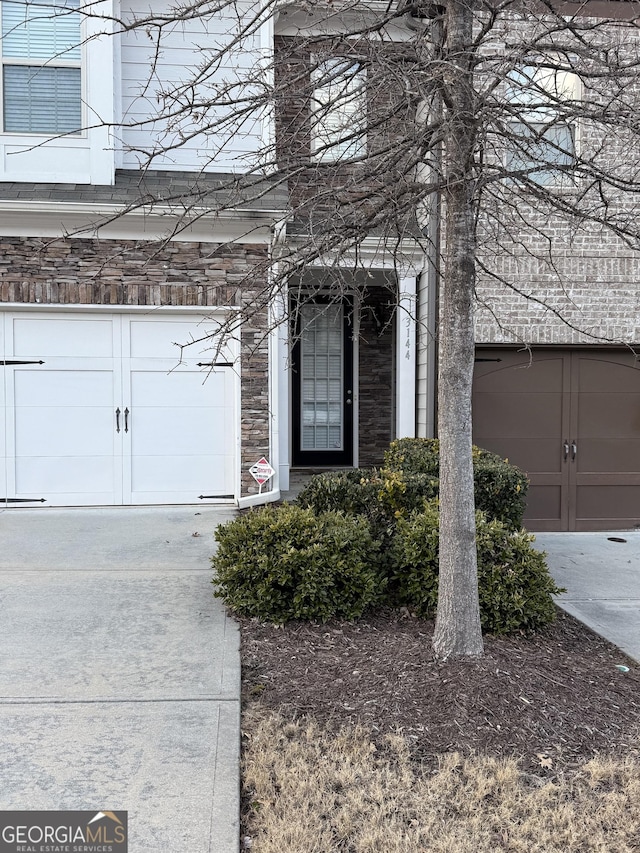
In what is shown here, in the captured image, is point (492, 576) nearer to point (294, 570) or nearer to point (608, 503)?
point (294, 570)

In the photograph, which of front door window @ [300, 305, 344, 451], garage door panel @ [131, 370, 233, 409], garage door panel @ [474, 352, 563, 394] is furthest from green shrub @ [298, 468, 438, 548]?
front door window @ [300, 305, 344, 451]

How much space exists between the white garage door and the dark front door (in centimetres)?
295

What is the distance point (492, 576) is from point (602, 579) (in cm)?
250

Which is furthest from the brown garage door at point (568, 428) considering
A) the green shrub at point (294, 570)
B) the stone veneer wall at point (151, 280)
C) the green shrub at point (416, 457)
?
the green shrub at point (294, 570)

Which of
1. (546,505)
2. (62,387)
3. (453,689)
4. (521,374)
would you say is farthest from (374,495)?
(62,387)

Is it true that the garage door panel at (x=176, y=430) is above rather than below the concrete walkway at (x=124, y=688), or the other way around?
above

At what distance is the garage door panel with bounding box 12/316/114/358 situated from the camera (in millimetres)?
8000

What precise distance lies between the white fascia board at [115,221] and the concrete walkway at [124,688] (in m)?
3.40

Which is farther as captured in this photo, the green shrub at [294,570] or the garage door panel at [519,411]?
the garage door panel at [519,411]

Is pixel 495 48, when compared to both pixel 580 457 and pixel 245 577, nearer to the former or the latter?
pixel 580 457

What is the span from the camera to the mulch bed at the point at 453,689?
344cm

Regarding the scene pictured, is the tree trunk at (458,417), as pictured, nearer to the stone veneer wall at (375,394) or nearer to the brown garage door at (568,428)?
the brown garage door at (568,428)

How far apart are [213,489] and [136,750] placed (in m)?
5.27

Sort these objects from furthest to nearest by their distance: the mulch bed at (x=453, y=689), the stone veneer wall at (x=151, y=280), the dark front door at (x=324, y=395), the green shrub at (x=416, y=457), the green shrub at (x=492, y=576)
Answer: the dark front door at (x=324, y=395), the stone veneer wall at (x=151, y=280), the green shrub at (x=416, y=457), the green shrub at (x=492, y=576), the mulch bed at (x=453, y=689)
